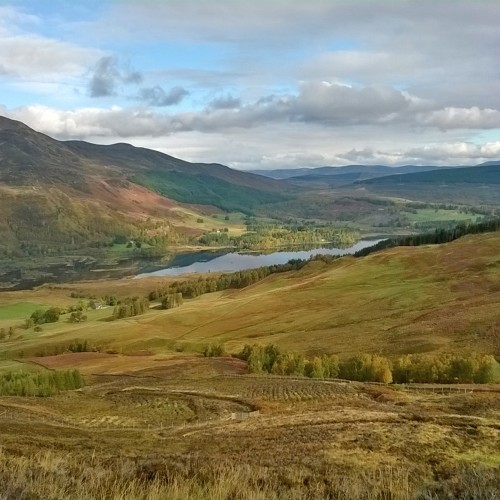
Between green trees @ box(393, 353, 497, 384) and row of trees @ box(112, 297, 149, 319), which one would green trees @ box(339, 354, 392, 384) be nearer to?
green trees @ box(393, 353, 497, 384)

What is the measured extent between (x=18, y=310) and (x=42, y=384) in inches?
5214

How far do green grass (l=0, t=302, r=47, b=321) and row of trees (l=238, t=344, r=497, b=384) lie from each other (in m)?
123

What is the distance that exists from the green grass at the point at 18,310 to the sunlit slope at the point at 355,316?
22724mm

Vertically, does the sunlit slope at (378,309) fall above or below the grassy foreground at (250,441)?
below

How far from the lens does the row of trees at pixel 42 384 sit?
61.1 m

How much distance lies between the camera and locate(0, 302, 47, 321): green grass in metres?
179

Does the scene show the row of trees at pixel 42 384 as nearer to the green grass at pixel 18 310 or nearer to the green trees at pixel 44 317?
the green trees at pixel 44 317

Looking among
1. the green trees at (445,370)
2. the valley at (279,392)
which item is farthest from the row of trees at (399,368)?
the valley at (279,392)

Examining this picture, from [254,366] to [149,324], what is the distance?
61604 mm

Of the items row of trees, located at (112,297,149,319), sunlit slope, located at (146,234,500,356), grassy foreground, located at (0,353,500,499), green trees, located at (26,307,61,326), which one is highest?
grassy foreground, located at (0,353,500,499)

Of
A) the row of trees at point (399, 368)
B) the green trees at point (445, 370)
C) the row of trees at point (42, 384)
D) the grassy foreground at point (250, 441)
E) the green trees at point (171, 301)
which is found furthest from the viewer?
the green trees at point (171, 301)

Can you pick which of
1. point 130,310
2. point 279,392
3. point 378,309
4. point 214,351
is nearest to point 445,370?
point 279,392

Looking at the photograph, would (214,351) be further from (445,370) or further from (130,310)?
(130,310)

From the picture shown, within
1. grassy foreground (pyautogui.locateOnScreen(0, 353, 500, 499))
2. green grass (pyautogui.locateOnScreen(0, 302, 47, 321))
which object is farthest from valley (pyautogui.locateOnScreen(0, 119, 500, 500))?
green grass (pyautogui.locateOnScreen(0, 302, 47, 321))
